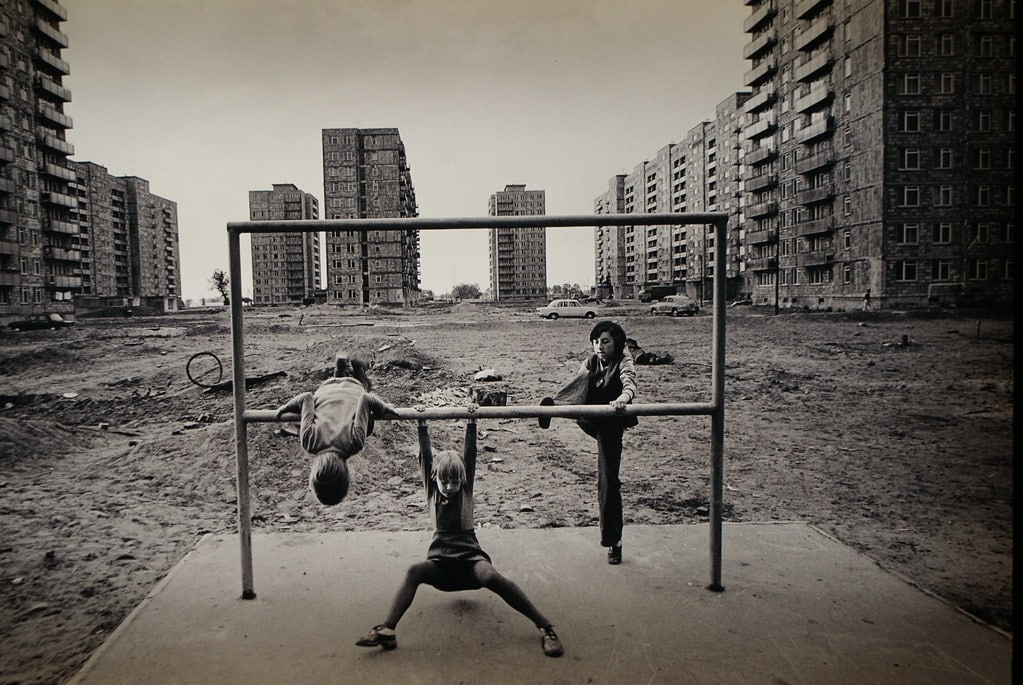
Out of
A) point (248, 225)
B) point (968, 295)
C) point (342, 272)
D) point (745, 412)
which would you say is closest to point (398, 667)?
point (248, 225)

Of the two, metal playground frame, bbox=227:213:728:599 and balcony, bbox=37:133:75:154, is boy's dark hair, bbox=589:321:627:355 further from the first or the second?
balcony, bbox=37:133:75:154

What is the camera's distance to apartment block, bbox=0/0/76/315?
12.0 feet

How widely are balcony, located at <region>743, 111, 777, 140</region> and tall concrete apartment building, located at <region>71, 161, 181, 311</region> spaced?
5.43 metres

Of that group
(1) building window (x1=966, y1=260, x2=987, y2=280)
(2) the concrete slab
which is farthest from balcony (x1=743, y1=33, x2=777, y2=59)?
(2) the concrete slab

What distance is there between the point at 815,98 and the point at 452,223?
4.01 meters

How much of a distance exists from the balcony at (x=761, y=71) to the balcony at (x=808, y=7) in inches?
13.5

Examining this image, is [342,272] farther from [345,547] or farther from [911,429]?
[911,429]

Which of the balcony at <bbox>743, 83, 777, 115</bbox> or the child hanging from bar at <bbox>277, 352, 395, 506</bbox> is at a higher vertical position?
the balcony at <bbox>743, 83, 777, 115</bbox>

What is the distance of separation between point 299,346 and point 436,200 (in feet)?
16.1

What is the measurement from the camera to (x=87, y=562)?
11.2ft

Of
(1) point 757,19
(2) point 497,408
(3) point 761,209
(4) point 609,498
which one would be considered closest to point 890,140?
(1) point 757,19

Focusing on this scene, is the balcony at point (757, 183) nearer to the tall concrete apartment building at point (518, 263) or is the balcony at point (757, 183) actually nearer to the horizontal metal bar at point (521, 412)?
the tall concrete apartment building at point (518, 263)

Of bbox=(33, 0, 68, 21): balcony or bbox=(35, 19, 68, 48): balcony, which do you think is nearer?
bbox=(33, 0, 68, 21): balcony

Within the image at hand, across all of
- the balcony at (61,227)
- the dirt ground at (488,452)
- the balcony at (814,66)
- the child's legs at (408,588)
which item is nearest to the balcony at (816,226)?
the dirt ground at (488,452)
